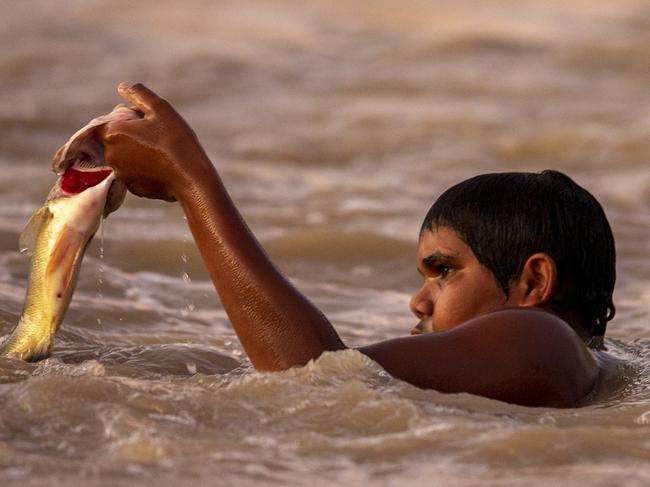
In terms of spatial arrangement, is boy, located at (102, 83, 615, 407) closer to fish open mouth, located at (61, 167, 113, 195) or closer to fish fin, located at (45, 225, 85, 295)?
fish open mouth, located at (61, 167, 113, 195)

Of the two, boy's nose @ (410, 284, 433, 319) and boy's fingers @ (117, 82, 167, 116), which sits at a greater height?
boy's fingers @ (117, 82, 167, 116)

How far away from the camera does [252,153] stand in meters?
10.8

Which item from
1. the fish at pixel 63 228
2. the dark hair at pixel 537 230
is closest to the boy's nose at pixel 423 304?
the dark hair at pixel 537 230

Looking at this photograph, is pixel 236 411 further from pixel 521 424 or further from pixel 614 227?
pixel 614 227

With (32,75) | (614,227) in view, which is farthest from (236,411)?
(32,75)

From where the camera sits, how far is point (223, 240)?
12.9ft

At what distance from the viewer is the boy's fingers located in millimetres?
4035

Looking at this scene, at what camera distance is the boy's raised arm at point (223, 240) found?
3.89 metres

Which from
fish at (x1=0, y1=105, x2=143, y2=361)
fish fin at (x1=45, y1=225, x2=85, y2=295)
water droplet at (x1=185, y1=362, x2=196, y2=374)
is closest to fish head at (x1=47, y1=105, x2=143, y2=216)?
fish at (x1=0, y1=105, x2=143, y2=361)

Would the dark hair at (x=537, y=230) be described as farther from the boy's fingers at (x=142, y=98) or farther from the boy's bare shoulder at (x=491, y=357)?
the boy's fingers at (x=142, y=98)

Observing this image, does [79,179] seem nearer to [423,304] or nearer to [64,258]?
[64,258]

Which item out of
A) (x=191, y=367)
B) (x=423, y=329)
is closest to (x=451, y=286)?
(x=423, y=329)

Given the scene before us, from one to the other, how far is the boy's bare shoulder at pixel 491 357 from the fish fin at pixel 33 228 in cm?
106

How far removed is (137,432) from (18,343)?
36.0 inches
